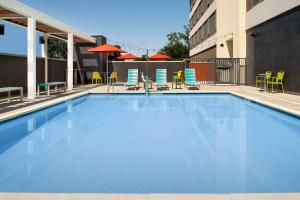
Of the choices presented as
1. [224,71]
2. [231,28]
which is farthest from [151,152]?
[224,71]

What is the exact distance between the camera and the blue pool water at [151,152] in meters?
3.08

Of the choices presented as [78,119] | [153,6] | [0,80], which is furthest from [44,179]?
[153,6]

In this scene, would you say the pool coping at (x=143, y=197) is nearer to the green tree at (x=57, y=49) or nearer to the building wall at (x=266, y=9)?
the building wall at (x=266, y=9)

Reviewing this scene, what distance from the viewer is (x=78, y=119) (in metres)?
7.49

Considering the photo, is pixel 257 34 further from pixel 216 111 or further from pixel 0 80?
pixel 0 80

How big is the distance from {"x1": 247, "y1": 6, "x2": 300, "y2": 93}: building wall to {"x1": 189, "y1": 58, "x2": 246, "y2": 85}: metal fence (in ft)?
3.46

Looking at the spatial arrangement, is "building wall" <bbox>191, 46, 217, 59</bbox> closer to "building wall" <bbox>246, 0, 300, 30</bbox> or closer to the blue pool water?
"building wall" <bbox>246, 0, 300, 30</bbox>

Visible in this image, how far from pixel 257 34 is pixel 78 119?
34.1ft

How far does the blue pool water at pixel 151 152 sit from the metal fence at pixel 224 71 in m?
9.26

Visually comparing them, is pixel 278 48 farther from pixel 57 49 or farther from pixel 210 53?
pixel 57 49

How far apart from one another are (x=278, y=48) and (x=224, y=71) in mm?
7434

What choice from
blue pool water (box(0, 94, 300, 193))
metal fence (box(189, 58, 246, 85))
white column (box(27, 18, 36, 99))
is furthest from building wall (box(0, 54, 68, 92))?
metal fence (box(189, 58, 246, 85))

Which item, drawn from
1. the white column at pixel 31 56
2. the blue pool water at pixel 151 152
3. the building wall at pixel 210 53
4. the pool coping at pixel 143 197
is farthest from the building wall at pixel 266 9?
the pool coping at pixel 143 197

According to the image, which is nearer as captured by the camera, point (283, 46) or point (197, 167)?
point (197, 167)
